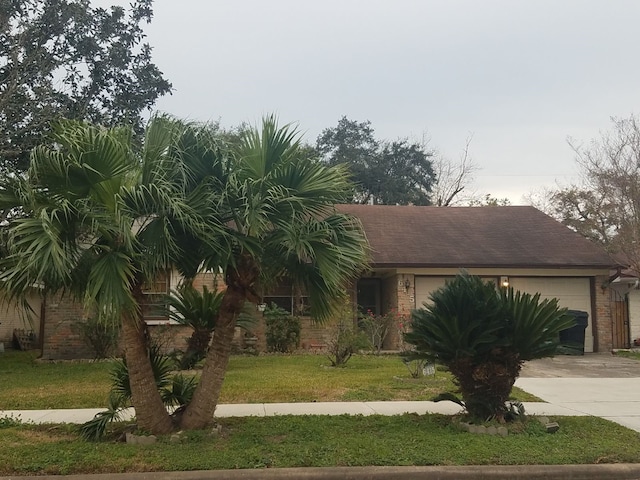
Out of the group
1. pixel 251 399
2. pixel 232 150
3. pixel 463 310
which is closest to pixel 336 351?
pixel 251 399

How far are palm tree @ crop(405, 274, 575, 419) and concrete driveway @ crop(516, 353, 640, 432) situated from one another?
6.45ft

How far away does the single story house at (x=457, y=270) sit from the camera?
16719mm

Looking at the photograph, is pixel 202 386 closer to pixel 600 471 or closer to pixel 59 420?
pixel 59 420

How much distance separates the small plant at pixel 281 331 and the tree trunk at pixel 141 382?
10.3m

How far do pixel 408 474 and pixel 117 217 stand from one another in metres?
3.87

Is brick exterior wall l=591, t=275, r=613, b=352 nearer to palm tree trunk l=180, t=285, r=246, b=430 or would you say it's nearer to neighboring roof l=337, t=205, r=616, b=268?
neighboring roof l=337, t=205, r=616, b=268

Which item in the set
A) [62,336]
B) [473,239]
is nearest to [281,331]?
[62,336]

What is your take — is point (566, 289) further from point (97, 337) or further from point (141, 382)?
point (141, 382)

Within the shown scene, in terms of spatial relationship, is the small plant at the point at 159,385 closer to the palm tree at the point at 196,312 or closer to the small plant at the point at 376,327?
the palm tree at the point at 196,312

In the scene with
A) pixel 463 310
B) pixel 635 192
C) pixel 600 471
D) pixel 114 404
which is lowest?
pixel 600 471

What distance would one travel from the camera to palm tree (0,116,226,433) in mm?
5906

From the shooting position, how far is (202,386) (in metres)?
6.91

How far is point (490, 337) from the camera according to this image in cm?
730

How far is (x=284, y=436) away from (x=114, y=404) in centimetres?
205
